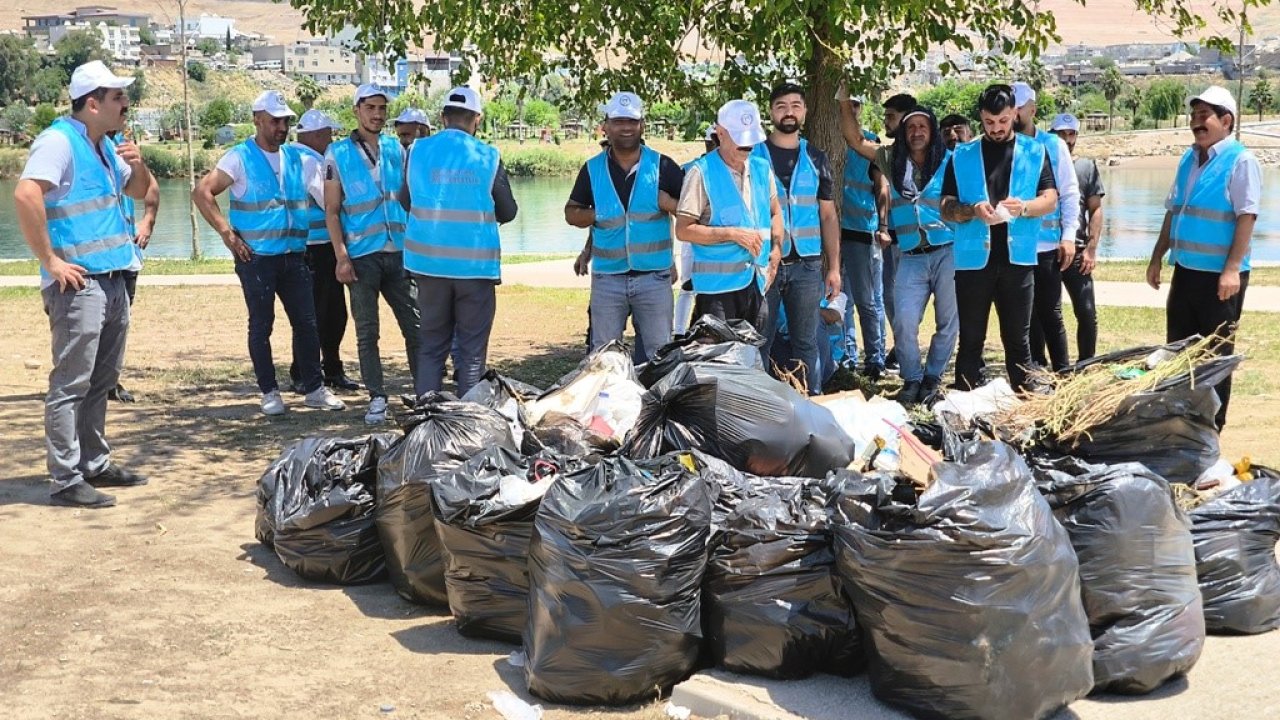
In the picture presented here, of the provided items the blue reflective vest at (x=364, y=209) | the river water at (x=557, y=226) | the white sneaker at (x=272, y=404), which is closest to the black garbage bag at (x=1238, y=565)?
the blue reflective vest at (x=364, y=209)

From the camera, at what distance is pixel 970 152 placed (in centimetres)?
683

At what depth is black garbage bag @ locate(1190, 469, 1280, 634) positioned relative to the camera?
414cm

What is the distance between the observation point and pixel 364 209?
7.51 metres

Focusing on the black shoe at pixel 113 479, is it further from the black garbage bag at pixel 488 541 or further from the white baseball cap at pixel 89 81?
the black garbage bag at pixel 488 541

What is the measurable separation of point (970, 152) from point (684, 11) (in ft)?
6.64

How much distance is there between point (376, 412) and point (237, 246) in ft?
4.20

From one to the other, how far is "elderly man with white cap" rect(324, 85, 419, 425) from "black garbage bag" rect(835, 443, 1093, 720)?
14.3ft

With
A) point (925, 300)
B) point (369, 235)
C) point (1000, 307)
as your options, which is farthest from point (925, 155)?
point (369, 235)

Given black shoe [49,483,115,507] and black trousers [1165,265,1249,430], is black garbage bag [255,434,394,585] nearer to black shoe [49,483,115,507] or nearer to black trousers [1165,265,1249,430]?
black shoe [49,483,115,507]

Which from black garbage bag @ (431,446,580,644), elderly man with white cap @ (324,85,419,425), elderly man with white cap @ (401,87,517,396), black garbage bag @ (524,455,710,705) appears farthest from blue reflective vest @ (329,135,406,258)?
black garbage bag @ (524,455,710,705)

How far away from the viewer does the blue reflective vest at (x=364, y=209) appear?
750cm

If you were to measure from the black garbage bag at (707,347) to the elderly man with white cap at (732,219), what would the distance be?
0.75m

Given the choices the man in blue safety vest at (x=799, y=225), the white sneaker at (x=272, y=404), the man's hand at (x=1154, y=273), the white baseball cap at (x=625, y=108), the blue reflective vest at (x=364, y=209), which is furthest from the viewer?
the white sneaker at (x=272, y=404)

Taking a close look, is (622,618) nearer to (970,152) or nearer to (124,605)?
(124,605)
